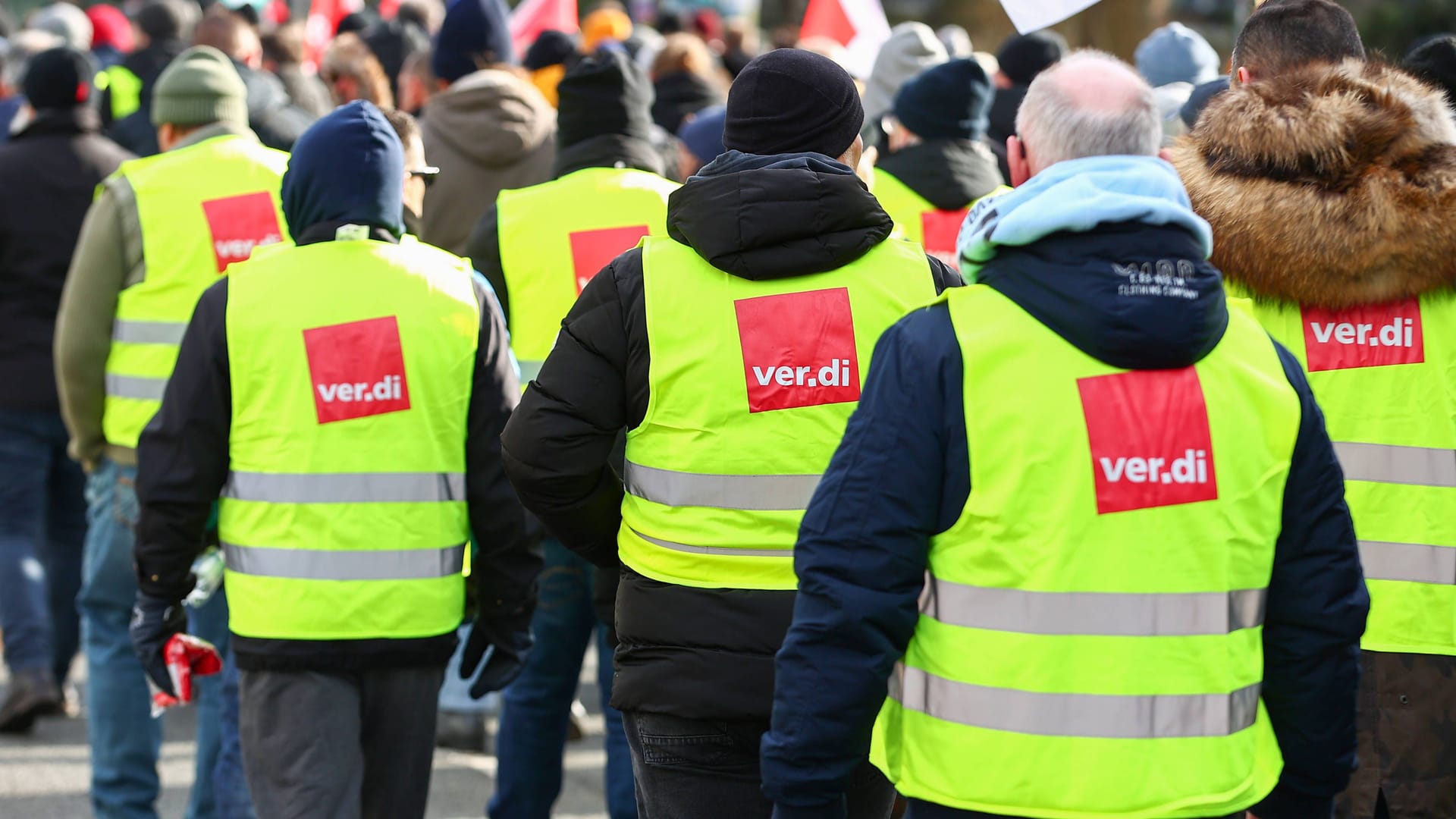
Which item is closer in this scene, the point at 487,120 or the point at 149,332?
the point at 149,332

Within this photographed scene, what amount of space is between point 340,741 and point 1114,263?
7.63ft

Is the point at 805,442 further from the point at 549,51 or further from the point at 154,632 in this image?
the point at 549,51

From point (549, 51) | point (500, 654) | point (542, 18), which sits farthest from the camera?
point (542, 18)

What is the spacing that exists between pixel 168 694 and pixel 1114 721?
2.72 metres

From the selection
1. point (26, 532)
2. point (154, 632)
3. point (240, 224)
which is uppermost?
point (240, 224)

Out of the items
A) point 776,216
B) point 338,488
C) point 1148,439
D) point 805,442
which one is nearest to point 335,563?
point 338,488

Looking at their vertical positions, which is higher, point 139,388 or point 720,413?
point 720,413

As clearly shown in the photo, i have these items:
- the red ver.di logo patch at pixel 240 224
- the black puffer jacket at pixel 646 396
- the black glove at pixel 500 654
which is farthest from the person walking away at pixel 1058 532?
the red ver.di logo patch at pixel 240 224

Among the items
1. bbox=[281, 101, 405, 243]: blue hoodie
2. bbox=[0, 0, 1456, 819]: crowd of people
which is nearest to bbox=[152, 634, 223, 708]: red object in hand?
bbox=[0, 0, 1456, 819]: crowd of people

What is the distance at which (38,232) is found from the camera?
677cm

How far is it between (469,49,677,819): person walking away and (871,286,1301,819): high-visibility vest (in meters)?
2.63

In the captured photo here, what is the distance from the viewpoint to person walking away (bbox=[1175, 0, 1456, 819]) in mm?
3572

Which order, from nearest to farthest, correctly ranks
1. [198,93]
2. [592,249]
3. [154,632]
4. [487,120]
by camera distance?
[154,632], [592,249], [198,93], [487,120]

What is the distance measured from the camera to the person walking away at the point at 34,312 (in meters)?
6.75
